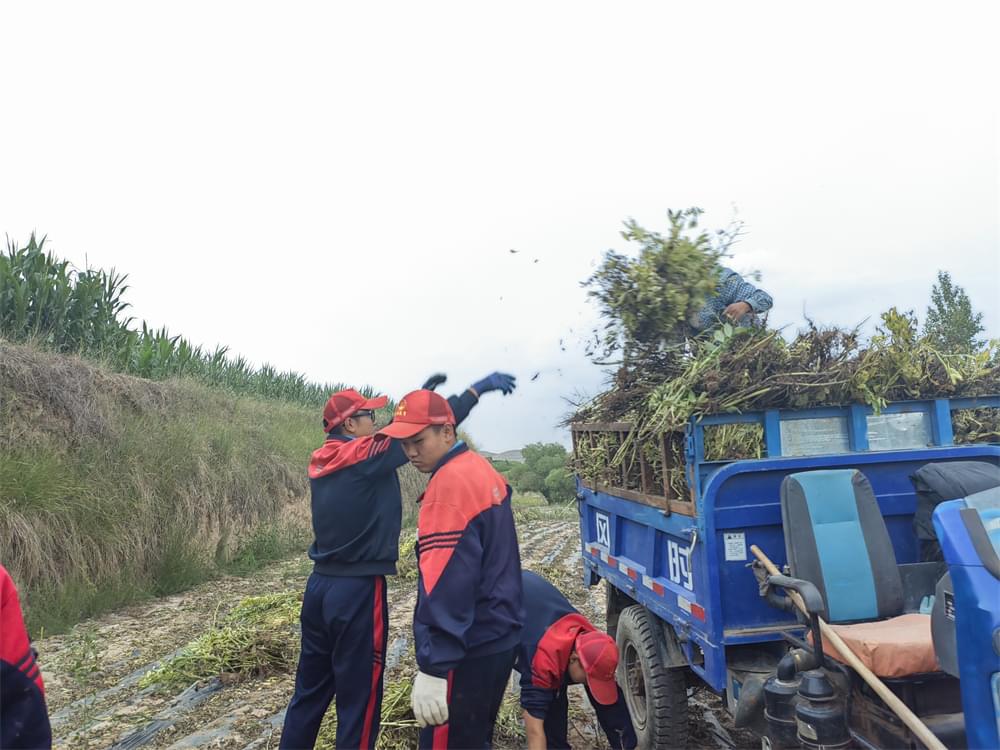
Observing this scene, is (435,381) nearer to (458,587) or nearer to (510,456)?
(458,587)

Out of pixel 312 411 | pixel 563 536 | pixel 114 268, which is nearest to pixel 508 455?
pixel 312 411

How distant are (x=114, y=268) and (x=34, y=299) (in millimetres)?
1995

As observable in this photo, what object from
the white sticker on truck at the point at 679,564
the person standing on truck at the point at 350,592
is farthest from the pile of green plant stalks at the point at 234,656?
the white sticker on truck at the point at 679,564

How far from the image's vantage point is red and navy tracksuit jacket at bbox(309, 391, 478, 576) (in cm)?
422

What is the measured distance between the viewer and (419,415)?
3.34 metres

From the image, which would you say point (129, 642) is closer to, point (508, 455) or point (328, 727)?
point (328, 727)

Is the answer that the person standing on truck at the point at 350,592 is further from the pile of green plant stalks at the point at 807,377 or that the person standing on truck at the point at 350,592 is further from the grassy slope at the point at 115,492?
the grassy slope at the point at 115,492

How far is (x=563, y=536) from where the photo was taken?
14.5 m

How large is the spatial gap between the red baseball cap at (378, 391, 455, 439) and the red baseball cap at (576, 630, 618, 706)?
1276 millimetres

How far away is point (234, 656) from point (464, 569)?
424 cm

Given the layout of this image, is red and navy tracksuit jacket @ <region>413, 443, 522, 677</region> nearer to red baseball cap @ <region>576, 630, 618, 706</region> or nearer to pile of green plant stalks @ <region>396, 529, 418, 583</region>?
red baseball cap @ <region>576, 630, 618, 706</region>

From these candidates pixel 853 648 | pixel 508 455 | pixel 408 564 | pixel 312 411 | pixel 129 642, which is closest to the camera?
pixel 853 648

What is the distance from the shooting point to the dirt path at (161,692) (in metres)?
4.96

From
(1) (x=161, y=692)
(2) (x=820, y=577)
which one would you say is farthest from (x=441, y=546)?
(1) (x=161, y=692)
